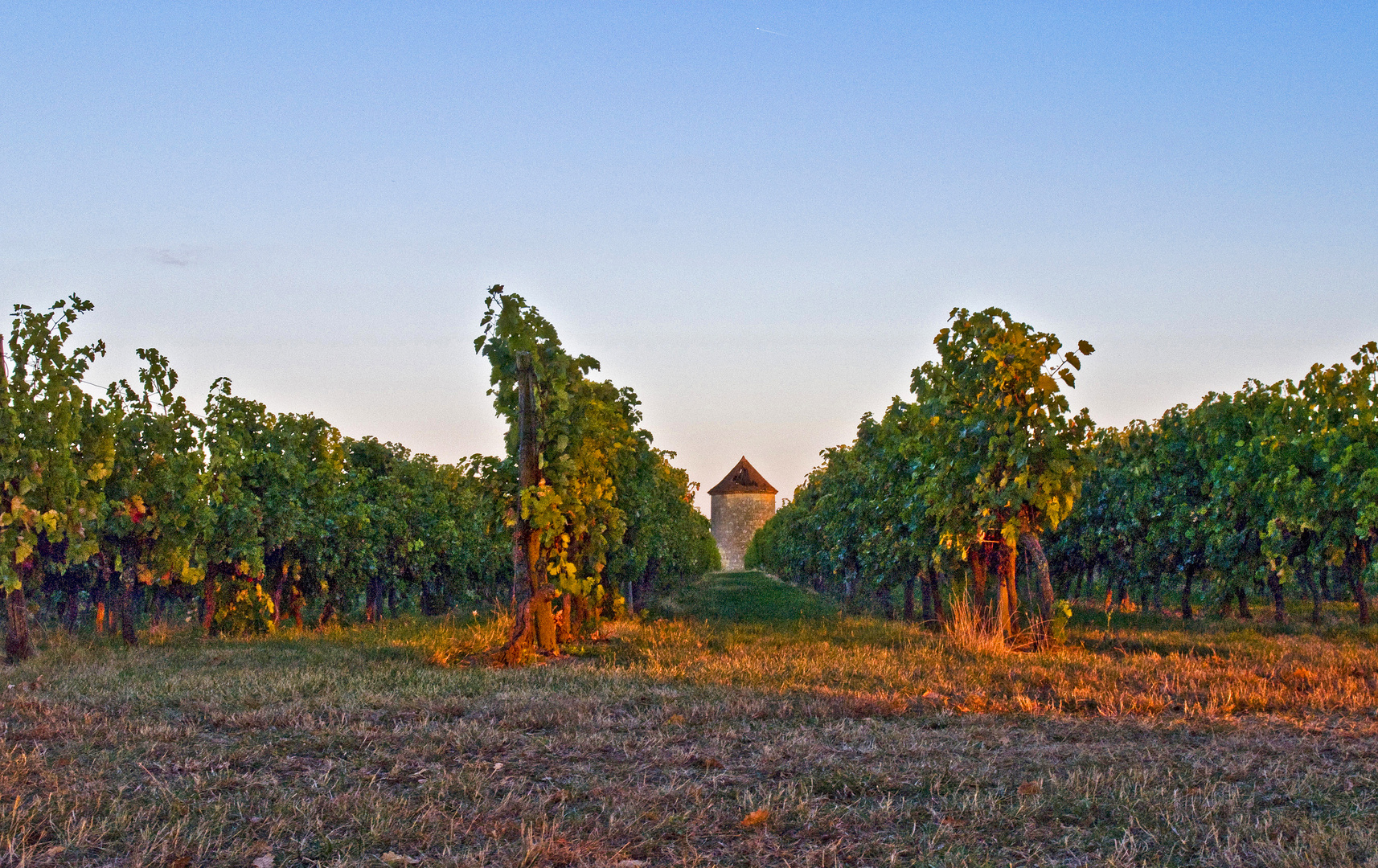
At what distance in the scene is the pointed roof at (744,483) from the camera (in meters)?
123

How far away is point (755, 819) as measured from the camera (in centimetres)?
463

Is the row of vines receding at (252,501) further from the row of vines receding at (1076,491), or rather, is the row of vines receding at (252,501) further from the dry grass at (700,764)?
the row of vines receding at (1076,491)

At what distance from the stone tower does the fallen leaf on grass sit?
114 meters

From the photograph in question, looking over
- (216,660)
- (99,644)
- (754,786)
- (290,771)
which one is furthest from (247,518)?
(754,786)

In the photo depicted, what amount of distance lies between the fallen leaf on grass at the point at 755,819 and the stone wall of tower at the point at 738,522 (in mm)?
115259

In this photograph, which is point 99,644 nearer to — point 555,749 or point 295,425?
point 295,425

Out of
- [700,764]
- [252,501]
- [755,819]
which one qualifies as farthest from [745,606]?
[755,819]

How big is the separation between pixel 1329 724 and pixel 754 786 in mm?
4525

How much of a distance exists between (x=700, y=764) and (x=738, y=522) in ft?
382

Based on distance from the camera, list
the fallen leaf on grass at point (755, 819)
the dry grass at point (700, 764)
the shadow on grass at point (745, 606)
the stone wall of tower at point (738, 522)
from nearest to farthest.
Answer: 1. the dry grass at point (700, 764)
2. the fallen leaf on grass at point (755, 819)
3. the shadow on grass at point (745, 606)
4. the stone wall of tower at point (738, 522)

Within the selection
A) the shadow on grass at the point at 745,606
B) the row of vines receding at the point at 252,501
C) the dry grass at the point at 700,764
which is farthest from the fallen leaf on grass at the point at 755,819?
the shadow on grass at the point at 745,606

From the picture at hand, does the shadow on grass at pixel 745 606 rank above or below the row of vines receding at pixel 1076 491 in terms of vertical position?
below

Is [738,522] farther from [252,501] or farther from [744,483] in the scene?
[252,501]

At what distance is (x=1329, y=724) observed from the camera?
7062mm
